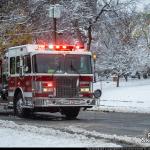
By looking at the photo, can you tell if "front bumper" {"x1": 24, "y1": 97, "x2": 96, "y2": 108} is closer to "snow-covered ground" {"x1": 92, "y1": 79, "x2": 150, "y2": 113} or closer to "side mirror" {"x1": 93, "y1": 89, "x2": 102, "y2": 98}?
"side mirror" {"x1": 93, "y1": 89, "x2": 102, "y2": 98}

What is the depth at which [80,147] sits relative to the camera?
11945mm

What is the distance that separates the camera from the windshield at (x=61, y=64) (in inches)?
869

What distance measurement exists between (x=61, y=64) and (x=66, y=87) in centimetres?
93

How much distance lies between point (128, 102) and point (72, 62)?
12082mm

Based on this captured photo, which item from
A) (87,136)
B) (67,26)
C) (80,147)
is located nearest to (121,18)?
(67,26)

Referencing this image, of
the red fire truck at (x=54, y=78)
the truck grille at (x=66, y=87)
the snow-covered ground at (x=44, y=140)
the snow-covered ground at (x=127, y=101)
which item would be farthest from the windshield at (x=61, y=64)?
the snow-covered ground at (x=44, y=140)

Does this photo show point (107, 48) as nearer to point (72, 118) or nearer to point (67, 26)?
point (67, 26)

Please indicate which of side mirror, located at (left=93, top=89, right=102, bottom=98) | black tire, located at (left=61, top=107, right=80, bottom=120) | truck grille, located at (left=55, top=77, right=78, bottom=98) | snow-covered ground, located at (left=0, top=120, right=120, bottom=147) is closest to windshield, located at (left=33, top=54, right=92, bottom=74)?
truck grille, located at (left=55, top=77, right=78, bottom=98)

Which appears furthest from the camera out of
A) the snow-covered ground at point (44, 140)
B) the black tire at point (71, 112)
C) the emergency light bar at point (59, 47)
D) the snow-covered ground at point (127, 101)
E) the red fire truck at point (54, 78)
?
the snow-covered ground at point (127, 101)

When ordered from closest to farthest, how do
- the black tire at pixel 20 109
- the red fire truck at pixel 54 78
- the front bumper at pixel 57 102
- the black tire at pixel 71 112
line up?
1. the front bumper at pixel 57 102
2. the red fire truck at pixel 54 78
3. the black tire at pixel 20 109
4. the black tire at pixel 71 112

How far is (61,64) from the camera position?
73.2 feet

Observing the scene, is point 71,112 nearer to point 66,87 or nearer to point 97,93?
point 97,93

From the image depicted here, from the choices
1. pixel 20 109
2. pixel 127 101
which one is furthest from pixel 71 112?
pixel 127 101

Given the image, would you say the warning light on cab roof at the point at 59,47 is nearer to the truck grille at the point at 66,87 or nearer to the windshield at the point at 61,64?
the windshield at the point at 61,64
